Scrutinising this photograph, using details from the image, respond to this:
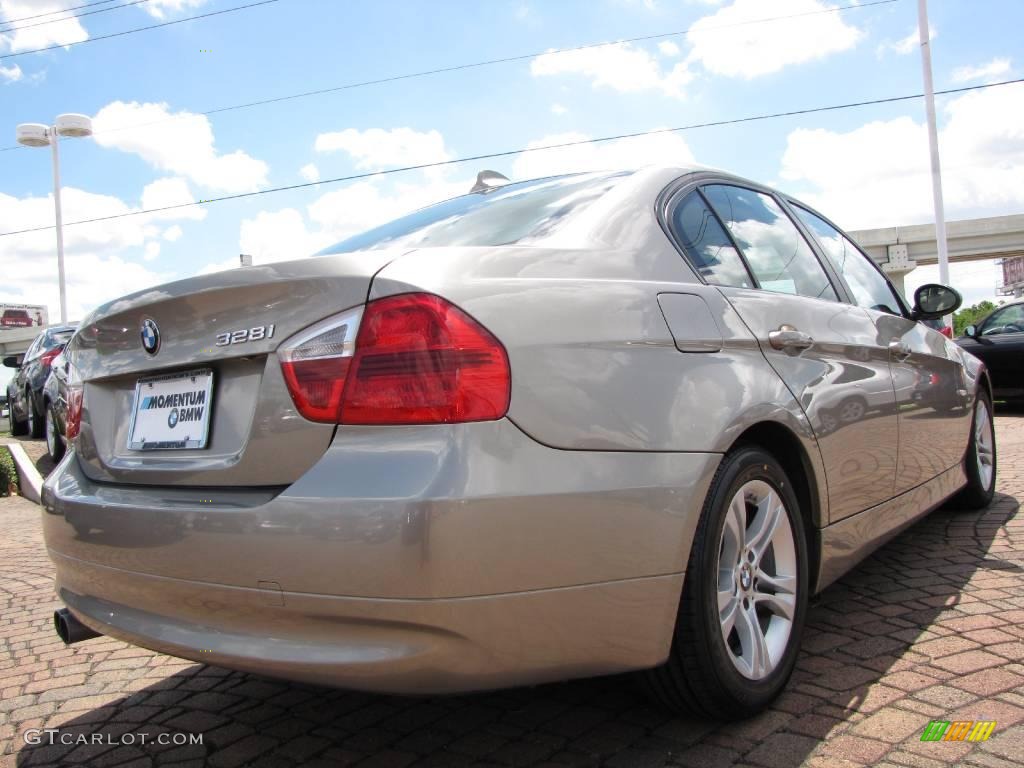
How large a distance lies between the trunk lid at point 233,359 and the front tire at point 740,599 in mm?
962

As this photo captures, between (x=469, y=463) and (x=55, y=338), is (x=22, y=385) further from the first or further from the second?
(x=469, y=463)

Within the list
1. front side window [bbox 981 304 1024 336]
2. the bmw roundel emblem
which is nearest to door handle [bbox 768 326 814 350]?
the bmw roundel emblem

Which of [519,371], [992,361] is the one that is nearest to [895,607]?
[519,371]

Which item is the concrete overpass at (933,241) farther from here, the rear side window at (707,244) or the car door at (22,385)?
the rear side window at (707,244)

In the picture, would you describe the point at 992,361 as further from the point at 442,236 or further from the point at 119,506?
the point at 119,506

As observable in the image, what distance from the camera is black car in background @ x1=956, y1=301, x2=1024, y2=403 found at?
32.3ft

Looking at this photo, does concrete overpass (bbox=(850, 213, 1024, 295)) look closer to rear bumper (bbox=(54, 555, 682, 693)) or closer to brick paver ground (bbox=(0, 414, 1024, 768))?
brick paver ground (bbox=(0, 414, 1024, 768))

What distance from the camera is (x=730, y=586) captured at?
2262 mm

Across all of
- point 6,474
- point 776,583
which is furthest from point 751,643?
point 6,474

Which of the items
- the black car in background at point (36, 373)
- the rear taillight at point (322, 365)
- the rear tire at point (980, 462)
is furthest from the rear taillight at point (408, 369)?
the black car in background at point (36, 373)

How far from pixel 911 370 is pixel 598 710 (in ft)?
6.64

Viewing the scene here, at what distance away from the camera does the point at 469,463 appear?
1.71 metres

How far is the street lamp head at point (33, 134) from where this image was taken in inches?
936

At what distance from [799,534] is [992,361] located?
9006 millimetres
